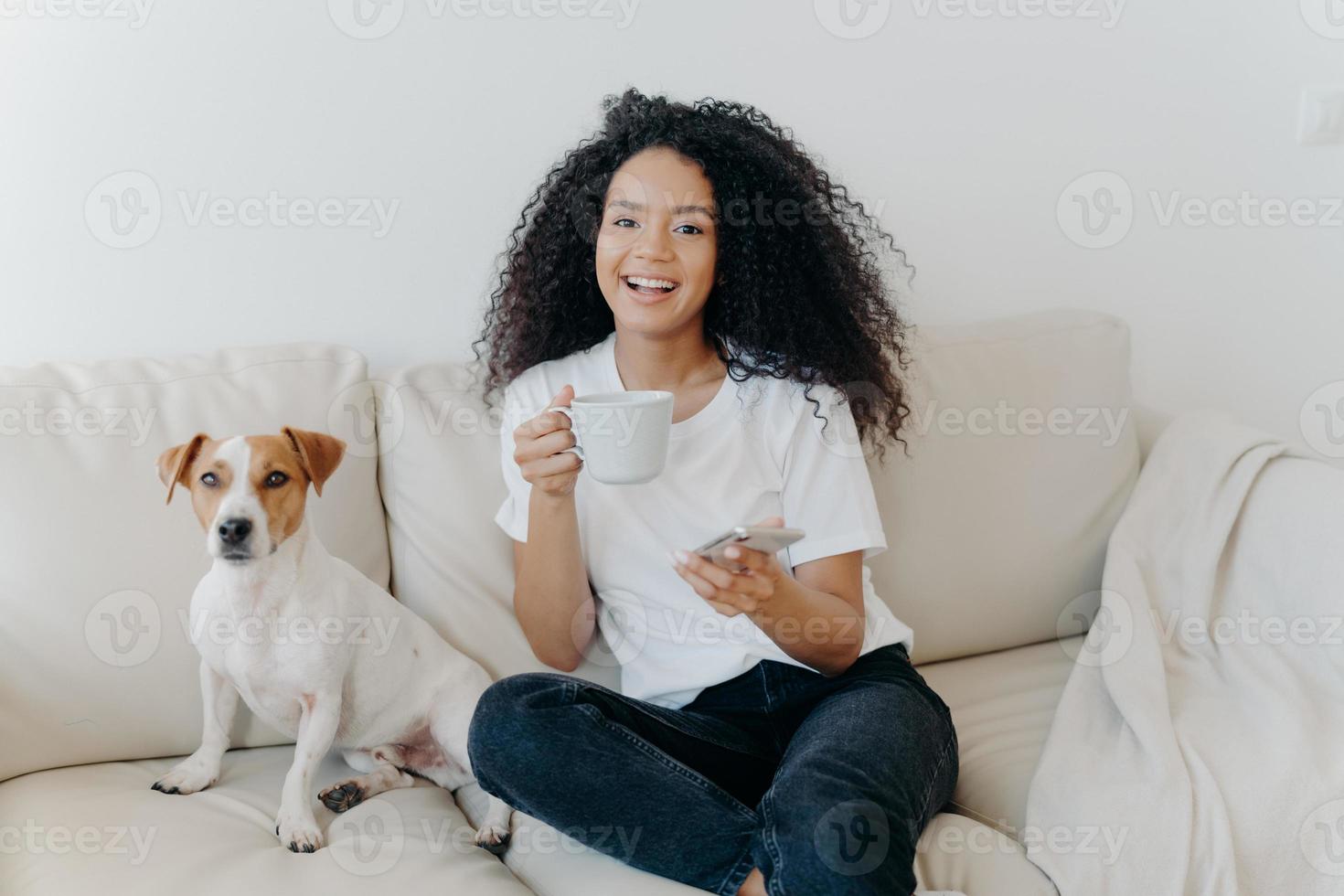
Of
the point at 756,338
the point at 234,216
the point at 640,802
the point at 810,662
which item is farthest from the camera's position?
the point at 234,216

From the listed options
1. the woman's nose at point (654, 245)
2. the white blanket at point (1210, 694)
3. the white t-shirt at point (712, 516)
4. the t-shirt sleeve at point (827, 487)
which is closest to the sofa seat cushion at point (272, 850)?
the white blanket at point (1210, 694)

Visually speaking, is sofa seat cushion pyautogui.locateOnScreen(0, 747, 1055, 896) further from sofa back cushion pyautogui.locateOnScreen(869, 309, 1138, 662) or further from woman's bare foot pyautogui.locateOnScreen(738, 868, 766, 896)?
sofa back cushion pyautogui.locateOnScreen(869, 309, 1138, 662)

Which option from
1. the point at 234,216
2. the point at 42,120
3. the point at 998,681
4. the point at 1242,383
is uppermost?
the point at 42,120

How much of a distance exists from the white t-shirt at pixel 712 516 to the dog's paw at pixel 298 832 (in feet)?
1.50

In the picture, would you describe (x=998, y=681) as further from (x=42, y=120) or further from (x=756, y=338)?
(x=42, y=120)

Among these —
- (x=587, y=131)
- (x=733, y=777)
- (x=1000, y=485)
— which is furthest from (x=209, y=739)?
(x=1000, y=485)

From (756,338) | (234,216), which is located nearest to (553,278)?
(756,338)

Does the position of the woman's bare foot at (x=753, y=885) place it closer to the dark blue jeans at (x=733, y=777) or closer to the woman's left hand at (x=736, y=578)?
the dark blue jeans at (x=733, y=777)

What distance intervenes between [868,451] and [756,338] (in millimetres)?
314

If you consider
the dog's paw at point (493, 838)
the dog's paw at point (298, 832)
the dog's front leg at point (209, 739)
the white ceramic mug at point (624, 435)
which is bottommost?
the dog's paw at point (493, 838)

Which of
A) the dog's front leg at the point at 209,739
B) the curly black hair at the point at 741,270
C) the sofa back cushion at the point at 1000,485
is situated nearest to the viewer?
the dog's front leg at the point at 209,739

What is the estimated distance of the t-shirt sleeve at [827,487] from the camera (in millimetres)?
1479

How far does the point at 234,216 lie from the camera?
1750 millimetres

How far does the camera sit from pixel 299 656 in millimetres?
1394
